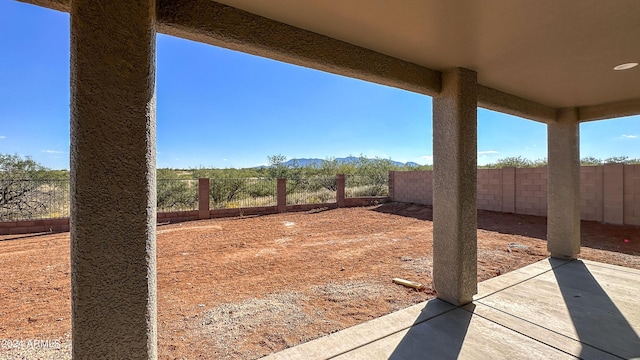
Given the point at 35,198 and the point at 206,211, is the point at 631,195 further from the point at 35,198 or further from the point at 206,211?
the point at 35,198

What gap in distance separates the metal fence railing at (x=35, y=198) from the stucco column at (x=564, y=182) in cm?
1241

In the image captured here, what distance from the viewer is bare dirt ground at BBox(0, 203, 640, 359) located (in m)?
2.71

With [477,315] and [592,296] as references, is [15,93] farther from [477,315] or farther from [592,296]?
[592,296]

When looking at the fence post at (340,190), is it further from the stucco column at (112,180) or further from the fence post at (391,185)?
the stucco column at (112,180)

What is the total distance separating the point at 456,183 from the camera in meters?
2.88

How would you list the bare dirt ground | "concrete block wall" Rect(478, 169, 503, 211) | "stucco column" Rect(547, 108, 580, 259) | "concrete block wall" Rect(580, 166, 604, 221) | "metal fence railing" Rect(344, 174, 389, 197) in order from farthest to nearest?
"metal fence railing" Rect(344, 174, 389, 197) → "concrete block wall" Rect(478, 169, 503, 211) → "concrete block wall" Rect(580, 166, 604, 221) → "stucco column" Rect(547, 108, 580, 259) → the bare dirt ground

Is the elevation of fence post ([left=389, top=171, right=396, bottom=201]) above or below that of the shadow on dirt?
above

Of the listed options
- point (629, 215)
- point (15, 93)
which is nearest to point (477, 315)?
point (629, 215)

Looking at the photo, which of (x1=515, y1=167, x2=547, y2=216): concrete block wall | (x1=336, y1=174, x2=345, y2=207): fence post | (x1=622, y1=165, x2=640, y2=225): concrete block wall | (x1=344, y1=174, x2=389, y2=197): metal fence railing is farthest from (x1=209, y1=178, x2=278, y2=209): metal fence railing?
(x1=622, y1=165, x2=640, y2=225): concrete block wall

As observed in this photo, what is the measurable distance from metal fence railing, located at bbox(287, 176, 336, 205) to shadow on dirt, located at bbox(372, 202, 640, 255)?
368 centimetres

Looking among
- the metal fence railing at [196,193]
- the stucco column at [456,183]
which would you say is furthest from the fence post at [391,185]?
the stucco column at [456,183]

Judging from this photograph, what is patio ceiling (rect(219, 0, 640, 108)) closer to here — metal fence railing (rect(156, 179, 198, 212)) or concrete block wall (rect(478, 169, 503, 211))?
concrete block wall (rect(478, 169, 503, 211))

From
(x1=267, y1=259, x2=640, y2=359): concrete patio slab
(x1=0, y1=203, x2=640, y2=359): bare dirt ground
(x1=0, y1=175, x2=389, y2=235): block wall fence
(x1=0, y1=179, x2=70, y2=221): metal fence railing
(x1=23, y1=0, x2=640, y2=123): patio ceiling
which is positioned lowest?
(x1=0, y1=203, x2=640, y2=359): bare dirt ground

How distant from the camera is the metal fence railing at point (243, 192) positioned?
1184 centimetres
